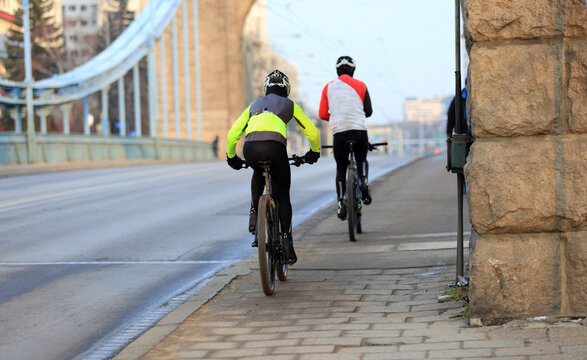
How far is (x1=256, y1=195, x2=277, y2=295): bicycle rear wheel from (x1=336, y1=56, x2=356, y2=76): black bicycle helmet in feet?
10.3

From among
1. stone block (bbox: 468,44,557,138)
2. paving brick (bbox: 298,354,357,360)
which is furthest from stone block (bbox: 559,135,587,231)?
paving brick (bbox: 298,354,357,360)

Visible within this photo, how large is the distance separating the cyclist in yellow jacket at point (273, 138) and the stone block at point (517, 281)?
1.82 meters

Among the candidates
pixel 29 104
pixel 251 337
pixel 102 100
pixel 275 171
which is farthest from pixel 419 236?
pixel 102 100

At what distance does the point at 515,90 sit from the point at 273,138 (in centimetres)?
183

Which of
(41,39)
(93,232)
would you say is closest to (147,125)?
(41,39)

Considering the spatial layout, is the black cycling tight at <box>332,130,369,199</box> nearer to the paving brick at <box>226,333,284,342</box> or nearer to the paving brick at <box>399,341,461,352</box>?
the paving brick at <box>226,333,284,342</box>

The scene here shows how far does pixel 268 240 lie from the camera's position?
20.1ft

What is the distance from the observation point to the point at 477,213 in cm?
478

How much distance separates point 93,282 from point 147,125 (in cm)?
7516

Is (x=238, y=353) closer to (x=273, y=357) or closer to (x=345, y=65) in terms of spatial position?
(x=273, y=357)

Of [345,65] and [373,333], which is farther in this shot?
[345,65]

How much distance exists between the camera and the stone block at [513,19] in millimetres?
4742

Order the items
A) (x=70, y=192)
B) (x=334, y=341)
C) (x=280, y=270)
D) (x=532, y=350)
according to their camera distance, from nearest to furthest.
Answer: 1. (x=532, y=350)
2. (x=334, y=341)
3. (x=280, y=270)
4. (x=70, y=192)

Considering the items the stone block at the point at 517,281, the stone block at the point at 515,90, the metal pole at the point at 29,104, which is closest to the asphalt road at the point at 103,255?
the stone block at the point at 517,281
